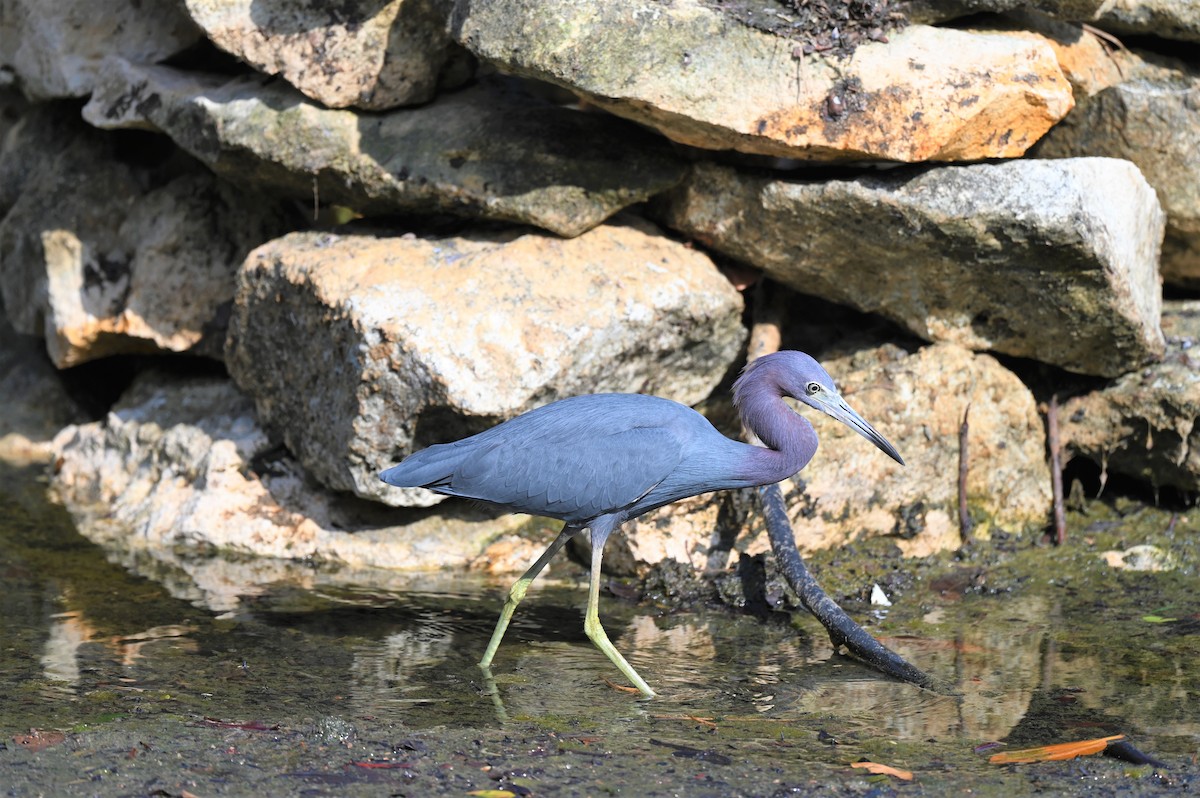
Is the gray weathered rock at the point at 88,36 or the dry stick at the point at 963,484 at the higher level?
the gray weathered rock at the point at 88,36

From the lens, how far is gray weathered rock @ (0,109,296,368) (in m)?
8.33

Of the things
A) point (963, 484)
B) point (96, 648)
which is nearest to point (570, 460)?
point (96, 648)

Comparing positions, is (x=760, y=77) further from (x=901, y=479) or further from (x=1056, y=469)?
(x=1056, y=469)

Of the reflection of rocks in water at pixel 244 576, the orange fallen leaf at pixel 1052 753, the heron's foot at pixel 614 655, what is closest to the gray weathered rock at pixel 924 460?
the heron's foot at pixel 614 655

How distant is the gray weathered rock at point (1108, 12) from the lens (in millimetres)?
6656

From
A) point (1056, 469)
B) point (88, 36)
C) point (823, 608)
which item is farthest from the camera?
point (88, 36)

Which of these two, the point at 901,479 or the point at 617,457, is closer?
the point at 617,457

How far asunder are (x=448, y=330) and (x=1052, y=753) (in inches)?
140

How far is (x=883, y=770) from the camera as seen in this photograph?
428cm

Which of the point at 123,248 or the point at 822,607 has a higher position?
the point at 123,248

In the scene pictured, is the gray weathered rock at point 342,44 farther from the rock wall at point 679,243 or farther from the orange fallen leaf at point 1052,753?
the orange fallen leaf at point 1052,753

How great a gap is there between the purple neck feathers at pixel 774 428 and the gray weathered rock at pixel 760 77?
4.52 feet

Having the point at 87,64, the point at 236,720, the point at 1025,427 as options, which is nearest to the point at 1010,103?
the point at 1025,427

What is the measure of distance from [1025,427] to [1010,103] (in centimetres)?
Answer: 189
